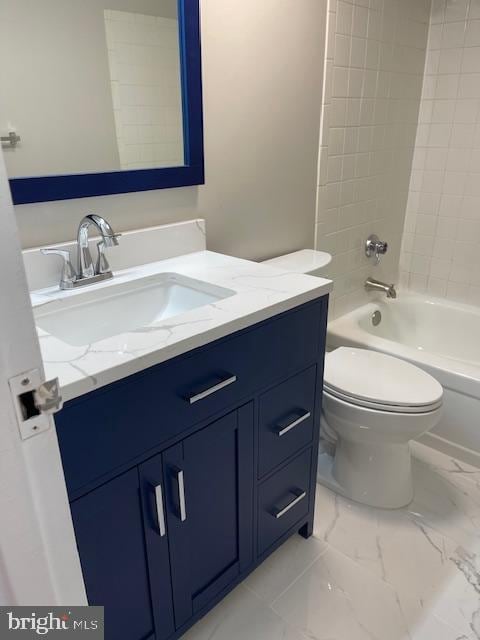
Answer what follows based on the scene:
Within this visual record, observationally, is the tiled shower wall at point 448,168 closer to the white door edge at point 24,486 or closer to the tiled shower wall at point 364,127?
the tiled shower wall at point 364,127

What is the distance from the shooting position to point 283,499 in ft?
4.62

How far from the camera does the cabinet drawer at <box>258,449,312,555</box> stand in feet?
4.43

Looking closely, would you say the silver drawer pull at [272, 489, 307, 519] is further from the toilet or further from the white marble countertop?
the white marble countertop

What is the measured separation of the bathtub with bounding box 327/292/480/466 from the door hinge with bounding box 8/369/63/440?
1652 mm

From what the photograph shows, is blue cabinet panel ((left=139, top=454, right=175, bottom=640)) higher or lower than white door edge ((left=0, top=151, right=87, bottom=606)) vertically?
lower

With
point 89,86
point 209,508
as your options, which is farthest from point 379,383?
point 89,86

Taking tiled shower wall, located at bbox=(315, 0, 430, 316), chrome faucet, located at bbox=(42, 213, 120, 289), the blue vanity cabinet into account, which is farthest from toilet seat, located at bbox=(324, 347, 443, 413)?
chrome faucet, located at bbox=(42, 213, 120, 289)

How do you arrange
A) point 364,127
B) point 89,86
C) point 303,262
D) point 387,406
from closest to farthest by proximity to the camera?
1. point 89,86
2. point 387,406
3. point 303,262
4. point 364,127

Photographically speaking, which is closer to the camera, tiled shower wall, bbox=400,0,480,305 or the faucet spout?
the faucet spout

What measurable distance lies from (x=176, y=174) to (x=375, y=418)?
3.21ft

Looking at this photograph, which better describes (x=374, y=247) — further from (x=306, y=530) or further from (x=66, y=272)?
(x=66, y=272)

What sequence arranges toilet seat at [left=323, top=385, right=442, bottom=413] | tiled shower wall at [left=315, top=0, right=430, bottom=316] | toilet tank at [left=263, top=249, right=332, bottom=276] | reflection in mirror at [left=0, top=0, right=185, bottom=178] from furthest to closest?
1. tiled shower wall at [left=315, top=0, right=430, bottom=316]
2. toilet tank at [left=263, top=249, right=332, bottom=276]
3. toilet seat at [left=323, top=385, right=442, bottom=413]
4. reflection in mirror at [left=0, top=0, right=185, bottom=178]

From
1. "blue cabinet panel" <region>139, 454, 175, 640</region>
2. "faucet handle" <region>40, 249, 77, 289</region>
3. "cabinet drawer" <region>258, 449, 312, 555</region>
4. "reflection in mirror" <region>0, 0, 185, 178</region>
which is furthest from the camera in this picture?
"cabinet drawer" <region>258, 449, 312, 555</region>

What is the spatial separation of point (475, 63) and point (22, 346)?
236cm
